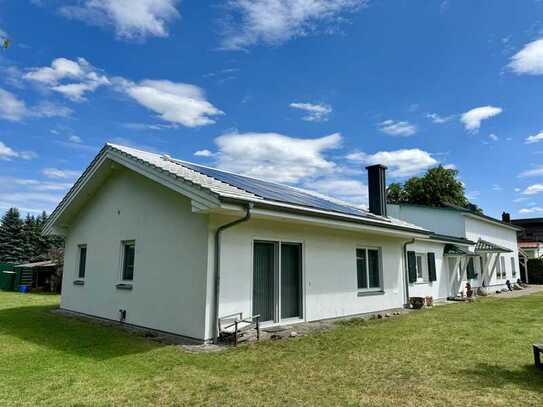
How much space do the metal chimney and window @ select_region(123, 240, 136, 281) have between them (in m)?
8.92

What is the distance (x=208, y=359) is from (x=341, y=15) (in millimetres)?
10068

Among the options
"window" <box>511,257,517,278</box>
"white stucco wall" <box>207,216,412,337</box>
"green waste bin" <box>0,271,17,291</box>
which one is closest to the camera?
"white stucco wall" <box>207,216,412,337</box>

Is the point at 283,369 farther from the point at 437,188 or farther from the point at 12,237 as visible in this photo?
the point at 12,237

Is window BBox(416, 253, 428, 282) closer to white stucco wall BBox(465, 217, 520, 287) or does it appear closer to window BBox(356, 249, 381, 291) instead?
window BBox(356, 249, 381, 291)

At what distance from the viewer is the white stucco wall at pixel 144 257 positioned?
7258mm

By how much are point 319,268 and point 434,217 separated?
44.6ft

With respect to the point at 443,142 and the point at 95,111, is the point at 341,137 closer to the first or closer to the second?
the point at 443,142

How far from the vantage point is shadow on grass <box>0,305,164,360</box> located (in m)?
6.27

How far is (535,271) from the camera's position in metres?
28.4

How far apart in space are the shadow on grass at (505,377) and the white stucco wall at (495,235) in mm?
15910

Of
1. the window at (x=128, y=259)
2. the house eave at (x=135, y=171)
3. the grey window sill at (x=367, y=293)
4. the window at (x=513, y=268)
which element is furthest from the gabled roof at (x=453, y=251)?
the house eave at (x=135, y=171)

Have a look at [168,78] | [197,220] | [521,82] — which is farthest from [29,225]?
[521,82]

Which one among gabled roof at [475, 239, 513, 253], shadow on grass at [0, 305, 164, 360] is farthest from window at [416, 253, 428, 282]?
shadow on grass at [0, 305, 164, 360]

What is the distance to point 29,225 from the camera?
4119 centimetres
